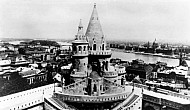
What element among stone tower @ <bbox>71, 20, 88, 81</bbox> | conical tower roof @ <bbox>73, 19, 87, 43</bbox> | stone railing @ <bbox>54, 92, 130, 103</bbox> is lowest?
stone railing @ <bbox>54, 92, 130, 103</bbox>

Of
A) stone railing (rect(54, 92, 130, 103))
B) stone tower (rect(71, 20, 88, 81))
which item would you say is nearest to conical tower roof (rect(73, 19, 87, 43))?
stone tower (rect(71, 20, 88, 81))

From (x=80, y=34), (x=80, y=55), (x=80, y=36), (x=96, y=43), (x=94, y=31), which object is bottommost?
(x=80, y=55)

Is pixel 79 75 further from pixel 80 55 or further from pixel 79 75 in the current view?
pixel 80 55

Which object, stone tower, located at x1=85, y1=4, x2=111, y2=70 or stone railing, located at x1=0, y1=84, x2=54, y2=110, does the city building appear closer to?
stone tower, located at x1=85, y1=4, x2=111, y2=70

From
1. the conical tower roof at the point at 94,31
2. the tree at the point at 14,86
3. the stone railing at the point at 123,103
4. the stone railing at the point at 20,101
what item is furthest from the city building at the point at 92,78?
the tree at the point at 14,86

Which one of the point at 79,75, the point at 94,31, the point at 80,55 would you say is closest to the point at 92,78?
the point at 79,75

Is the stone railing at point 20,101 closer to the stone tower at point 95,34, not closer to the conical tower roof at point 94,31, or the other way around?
the stone tower at point 95,34
